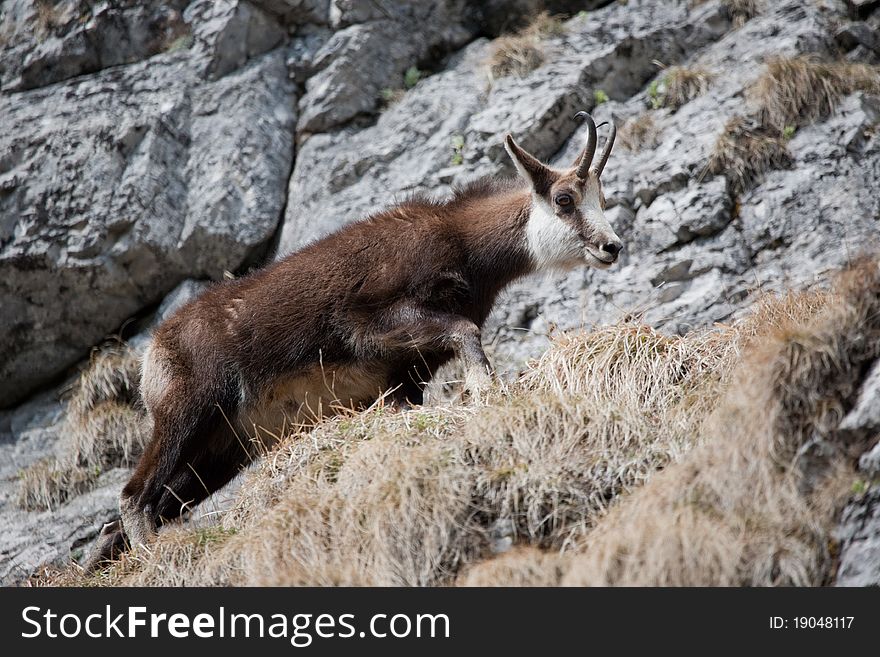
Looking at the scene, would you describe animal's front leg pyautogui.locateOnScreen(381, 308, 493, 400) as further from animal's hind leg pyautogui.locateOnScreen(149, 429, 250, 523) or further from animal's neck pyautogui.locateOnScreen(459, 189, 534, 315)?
animal's hind leg pyautogui.locateOnScreen(149, 429, 250, 523)

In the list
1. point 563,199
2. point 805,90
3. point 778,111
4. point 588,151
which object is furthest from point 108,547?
point 805,90

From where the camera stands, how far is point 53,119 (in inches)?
459

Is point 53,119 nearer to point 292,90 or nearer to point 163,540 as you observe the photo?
point 292,90

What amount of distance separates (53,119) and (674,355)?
787 cm

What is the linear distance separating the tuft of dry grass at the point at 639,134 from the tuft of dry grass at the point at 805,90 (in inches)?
43.1

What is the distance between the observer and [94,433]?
10.2 meters

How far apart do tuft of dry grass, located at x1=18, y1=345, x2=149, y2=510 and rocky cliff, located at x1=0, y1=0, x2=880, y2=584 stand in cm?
19

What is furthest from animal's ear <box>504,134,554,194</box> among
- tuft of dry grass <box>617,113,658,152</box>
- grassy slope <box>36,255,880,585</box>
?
tuft of dry grass <box>617,113,658,152</box>

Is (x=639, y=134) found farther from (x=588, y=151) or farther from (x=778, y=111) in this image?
(x=588, y=151)

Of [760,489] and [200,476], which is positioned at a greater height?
[760,489]

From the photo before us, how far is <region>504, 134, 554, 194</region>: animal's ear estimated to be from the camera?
8562 mm

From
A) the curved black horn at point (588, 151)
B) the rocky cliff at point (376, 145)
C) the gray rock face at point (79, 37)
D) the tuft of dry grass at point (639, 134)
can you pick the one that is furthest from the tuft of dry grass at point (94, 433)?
the tuft of dry grass at point (639, 134)

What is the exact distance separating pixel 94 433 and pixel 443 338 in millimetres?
4281

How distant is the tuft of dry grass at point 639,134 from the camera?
1083 cm
